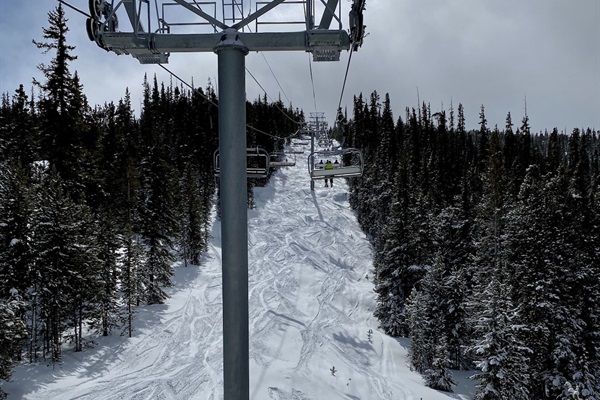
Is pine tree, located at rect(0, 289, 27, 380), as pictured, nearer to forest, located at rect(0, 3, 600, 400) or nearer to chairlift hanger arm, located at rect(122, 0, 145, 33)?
forest, located at rect(0, 3, 600, 400)

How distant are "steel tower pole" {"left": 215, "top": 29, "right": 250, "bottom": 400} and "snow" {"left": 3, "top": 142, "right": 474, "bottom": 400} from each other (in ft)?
54.0

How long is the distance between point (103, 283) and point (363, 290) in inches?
1129

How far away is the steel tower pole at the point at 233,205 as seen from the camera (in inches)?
190

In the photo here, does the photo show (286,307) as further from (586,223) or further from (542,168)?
(542,168)

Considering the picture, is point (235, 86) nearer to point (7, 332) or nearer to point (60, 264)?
point (7, 332)

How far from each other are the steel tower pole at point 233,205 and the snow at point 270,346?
647 inches

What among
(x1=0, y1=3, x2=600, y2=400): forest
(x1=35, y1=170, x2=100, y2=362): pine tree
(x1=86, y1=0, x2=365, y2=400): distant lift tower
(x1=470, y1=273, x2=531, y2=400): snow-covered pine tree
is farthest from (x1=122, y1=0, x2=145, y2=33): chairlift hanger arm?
(x1=470, y1=273, x2=531, y2=400): snow-covered pine tree

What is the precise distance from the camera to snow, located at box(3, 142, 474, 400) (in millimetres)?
20828

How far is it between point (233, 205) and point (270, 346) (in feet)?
81.6

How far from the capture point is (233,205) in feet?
15.8

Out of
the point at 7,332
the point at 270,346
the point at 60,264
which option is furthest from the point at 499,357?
the point at 60,264

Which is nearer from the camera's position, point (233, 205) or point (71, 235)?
point (233, 205)

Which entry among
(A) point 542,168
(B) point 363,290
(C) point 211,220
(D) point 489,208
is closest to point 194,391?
(B) point 363,290

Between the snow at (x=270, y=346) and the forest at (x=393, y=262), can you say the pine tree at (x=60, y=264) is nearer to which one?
the forest at (x=393, y=262)
